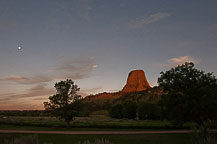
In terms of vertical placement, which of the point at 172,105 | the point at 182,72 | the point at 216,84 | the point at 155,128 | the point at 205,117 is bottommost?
the point at 155,128

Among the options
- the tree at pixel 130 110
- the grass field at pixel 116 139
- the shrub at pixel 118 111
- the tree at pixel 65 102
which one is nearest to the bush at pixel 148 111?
the tree at pixel 130 110

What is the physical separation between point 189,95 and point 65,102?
29.1 meters

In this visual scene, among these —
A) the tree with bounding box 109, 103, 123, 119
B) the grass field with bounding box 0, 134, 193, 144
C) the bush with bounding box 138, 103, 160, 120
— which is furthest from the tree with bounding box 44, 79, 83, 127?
the tree with bounding box 109, 103, 123, 119

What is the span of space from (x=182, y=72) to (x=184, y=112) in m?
6.42

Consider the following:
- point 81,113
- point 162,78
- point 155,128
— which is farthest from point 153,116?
point 162,78

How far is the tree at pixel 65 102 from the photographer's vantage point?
47.1 metres

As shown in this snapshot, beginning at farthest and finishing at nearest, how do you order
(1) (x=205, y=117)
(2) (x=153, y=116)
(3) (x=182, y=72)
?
(2) (x=153, y=116) < (3) (x=182, y=72) < (1) (x=205, y=117)

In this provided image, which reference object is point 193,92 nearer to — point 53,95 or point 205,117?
point 205,117

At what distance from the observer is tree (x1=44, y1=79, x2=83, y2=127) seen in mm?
47094

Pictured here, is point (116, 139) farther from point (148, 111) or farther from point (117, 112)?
point (117, 112)

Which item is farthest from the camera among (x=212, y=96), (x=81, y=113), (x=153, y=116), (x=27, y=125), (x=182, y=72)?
(x=153, y=116)

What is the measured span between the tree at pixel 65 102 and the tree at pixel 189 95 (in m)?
21.8

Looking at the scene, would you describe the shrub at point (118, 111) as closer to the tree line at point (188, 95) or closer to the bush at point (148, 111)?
the bush at point (148, 111)

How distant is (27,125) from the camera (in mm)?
55281
